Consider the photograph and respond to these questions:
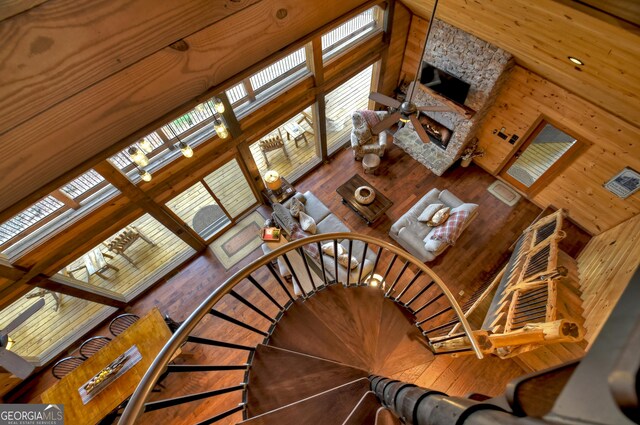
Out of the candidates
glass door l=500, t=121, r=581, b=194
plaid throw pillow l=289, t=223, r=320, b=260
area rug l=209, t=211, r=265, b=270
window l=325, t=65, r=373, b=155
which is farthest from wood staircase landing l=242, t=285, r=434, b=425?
window l=325, t=65, r=373, b=155

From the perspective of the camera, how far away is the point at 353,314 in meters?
2.82

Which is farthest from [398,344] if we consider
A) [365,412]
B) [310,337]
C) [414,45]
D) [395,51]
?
[414,45]

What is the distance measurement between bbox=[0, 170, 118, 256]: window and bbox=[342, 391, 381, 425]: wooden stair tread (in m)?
3.90

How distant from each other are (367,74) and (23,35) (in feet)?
19.3

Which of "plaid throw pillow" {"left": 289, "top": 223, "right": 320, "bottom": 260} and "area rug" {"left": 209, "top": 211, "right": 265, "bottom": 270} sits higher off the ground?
"area rug" {"left": 209, "top": 211, "right": 265, "bottom": 270}

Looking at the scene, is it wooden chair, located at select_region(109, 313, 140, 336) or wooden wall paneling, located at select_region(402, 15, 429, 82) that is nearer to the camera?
wooden chair, located at select_region(109, 313, 140, 336)

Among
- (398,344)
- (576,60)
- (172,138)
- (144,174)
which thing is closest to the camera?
(398,344)

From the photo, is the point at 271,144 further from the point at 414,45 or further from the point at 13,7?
the point at 13,7

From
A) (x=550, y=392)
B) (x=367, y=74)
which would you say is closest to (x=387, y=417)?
(x=550, y=392)

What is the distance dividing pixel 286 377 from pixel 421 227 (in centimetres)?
419

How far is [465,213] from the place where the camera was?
530cm

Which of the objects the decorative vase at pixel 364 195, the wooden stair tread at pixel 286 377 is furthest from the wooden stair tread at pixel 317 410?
the decorative vase at pixel 364 195

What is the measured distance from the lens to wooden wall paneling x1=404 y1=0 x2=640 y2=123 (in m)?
2.52

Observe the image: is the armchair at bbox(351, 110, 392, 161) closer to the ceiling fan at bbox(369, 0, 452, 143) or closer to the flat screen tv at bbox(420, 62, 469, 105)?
the flat screen tv at bbox(420, 62, 469, 105)
